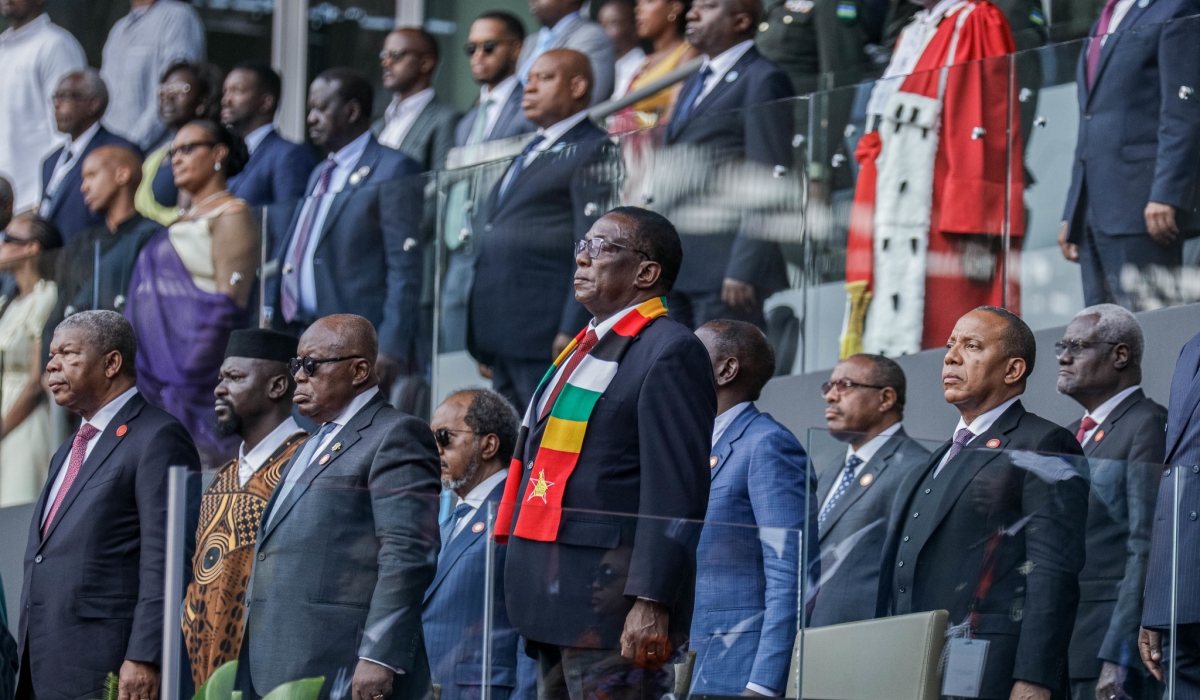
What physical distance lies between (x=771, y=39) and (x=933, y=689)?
4.53 metres

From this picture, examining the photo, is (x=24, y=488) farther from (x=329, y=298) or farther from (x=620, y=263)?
(x=620, y=263)

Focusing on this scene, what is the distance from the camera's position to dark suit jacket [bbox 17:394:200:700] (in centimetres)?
458

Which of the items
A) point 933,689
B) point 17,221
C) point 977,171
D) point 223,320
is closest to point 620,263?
point 933,689

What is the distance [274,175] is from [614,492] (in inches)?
182

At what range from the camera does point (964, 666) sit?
389 centimetres

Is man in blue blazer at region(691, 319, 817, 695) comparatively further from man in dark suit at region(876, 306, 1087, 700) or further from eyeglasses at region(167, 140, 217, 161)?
eyeglasses at region(167, 140, 217, 161)

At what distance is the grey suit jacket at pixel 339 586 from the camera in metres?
3.77

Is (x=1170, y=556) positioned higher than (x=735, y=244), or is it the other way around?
(x=735, y=244)

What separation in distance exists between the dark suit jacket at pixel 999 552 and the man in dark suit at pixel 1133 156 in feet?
5.79

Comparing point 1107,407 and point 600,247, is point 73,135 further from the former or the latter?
point 1107,407

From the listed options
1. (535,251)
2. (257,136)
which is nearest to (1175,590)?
(535,251)

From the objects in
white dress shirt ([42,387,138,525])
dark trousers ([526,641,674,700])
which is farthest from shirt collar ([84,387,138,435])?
dark trousers ([526,641,674,700])

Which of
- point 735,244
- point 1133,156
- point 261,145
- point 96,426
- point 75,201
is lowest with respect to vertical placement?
point 96,426

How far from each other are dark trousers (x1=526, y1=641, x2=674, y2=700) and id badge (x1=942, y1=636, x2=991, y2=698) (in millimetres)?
595
